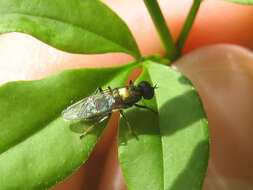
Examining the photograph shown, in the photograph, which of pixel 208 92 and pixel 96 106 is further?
pixel 208 92

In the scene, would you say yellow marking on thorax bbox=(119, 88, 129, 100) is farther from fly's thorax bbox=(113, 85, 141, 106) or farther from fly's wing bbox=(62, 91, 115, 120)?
fly's wing bbox=(62, 91, 115, 120)

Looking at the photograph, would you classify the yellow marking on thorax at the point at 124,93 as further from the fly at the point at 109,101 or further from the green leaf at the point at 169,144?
the green leaf at the point at 169,144

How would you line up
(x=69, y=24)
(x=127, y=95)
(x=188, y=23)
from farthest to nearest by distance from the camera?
1. (x=188, y=23)
2. (x=127, y=95)
3. (x=69, y=24)

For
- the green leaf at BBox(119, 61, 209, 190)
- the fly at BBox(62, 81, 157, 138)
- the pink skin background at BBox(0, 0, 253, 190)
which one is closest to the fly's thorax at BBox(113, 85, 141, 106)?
the fly at BBox(62, 81, 157, 138)

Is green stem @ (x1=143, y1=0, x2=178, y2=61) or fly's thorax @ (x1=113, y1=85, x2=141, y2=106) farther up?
green stem @ (x1=143, y1=0, x2=178, y2=61)

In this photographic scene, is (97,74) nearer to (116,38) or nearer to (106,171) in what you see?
(116,38)

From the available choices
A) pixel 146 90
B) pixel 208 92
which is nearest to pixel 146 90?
pixel 146 90

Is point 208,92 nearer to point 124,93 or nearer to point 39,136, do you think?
point 124,93
